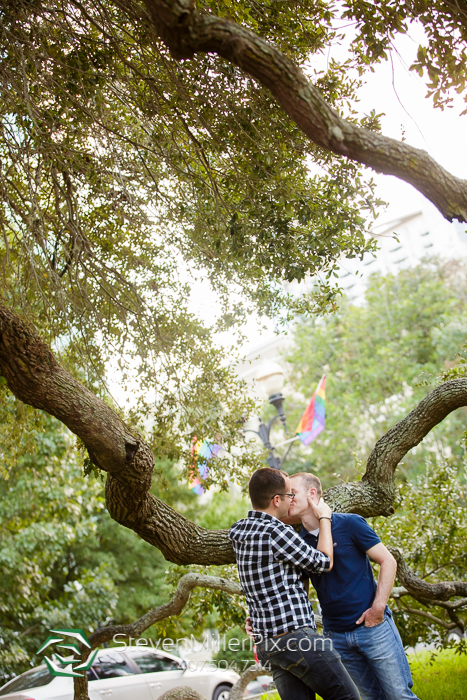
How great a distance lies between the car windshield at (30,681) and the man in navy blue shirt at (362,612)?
5084 mm

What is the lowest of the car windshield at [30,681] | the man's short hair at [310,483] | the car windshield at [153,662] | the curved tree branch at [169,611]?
the car windshield at [153,662]

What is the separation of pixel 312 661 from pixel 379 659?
0.59m

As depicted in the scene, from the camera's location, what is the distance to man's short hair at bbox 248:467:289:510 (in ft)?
10.2

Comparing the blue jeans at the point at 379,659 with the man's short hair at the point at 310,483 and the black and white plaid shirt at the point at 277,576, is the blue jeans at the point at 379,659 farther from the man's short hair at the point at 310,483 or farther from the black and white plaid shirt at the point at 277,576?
the man's short hair at the point at 310,483

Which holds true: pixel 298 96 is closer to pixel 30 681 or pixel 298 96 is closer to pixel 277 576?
pixel 277 576

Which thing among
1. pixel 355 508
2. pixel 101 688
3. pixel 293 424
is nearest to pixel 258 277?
pixel 355 508

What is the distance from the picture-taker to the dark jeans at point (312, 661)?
265 centimetres

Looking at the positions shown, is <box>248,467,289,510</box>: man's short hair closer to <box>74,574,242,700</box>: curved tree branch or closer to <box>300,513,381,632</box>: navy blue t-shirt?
<box>300,513,381,632</box>: navy blue t-shirt

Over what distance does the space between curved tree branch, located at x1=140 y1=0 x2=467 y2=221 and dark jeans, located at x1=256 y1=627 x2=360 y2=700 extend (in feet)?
7.34

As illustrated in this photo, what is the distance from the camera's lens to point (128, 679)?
23.9 feet

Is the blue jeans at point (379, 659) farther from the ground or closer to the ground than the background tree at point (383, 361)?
closer to the ground

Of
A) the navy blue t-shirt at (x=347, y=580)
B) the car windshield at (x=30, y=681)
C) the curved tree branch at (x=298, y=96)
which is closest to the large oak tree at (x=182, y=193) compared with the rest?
the curved tree branch at (x=298, y=96)

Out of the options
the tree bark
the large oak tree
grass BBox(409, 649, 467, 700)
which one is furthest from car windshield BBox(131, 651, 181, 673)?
the tree bark

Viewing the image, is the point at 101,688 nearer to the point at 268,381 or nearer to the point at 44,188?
the point at 268,381
